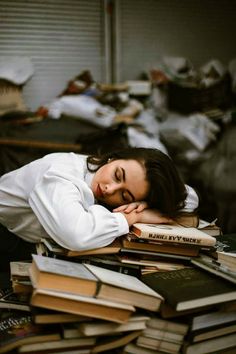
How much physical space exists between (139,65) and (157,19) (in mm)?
445

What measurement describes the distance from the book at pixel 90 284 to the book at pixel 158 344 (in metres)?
0.11

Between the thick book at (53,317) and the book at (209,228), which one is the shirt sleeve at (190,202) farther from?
the thick book at (53,317)

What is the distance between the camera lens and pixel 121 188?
141 cm

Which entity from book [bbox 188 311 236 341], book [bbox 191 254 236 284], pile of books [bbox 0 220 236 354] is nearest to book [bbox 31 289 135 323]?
pile of books [bbox 0 220 236 354]

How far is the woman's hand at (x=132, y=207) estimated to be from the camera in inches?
54.7

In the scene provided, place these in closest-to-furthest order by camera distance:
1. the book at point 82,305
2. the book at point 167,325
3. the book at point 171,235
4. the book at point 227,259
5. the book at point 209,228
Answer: the book at point 82,305, the book at point 167,325, the book at point 171,235, the book at point 227,259, the book at point 209,228

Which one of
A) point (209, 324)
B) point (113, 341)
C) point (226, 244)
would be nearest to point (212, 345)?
point (209, 324)

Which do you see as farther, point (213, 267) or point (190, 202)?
point (190, 202)

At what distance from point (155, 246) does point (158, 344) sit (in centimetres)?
28

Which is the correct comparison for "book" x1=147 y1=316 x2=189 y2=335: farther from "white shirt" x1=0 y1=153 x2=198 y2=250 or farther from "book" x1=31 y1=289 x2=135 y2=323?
"white shirt" x1=0 y1=153 x2=198 y2=250

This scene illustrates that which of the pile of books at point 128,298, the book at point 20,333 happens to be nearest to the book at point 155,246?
the pile of books at point 128,298

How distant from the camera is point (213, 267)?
1261 mm

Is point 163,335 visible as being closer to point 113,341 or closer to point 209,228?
point 113,341

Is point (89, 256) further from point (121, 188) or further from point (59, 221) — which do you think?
point (121, 188)
